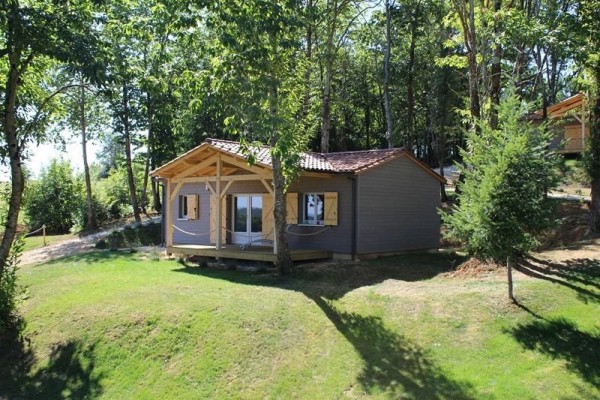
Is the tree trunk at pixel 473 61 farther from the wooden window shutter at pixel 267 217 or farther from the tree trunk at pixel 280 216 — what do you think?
the wooden window shutter at pixel 267 217

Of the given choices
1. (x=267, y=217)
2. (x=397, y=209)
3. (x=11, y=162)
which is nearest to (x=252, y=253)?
(x=267, y=217)

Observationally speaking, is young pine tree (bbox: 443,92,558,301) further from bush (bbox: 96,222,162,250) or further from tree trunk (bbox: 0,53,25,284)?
bush (bbox: 96,222,162,250)

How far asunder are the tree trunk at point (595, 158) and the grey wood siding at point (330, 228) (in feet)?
21.3

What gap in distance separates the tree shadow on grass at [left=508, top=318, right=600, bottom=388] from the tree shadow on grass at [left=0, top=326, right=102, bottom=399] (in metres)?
6.98

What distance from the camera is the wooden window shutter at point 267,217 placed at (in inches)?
664

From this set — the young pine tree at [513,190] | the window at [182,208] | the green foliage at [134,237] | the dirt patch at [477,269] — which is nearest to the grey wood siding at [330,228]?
the dirt patch at [477,269]

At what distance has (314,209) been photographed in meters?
15.7

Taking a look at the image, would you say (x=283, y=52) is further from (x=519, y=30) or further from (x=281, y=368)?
(x=281, y=368)

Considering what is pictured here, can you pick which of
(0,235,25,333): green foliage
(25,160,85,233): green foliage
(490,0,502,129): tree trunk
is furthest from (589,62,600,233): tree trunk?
(25,160,85,233): green foliage

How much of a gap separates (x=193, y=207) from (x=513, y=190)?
13489 millimetres

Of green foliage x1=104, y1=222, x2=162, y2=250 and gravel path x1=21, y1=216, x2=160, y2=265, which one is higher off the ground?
green foliage x1=104, y1=222, x2=162, y2=250

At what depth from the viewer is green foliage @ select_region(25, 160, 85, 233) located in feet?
93.4

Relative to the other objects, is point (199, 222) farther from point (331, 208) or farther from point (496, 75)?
point (496, 75)

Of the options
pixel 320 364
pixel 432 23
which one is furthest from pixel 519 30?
pixel 432 23
